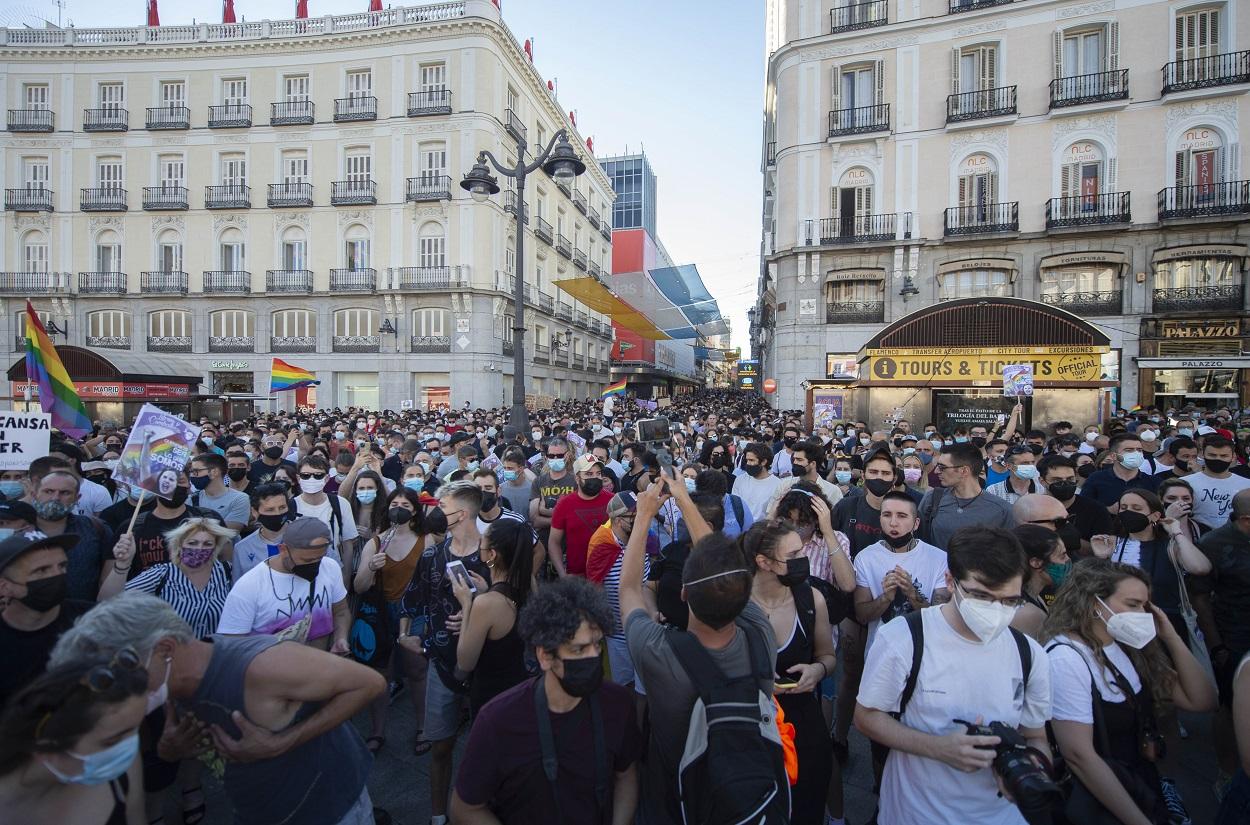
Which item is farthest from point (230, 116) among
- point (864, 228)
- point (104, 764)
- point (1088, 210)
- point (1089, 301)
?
point (1089, 301)

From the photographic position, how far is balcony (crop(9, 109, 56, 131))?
28531 millimetres

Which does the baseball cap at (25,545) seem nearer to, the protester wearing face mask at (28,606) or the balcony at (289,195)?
the protester wearing face mask at (28,606)

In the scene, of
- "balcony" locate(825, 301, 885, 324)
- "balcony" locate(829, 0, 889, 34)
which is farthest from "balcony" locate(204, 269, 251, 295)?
"balcony" locate(829, 0, 889, 34)

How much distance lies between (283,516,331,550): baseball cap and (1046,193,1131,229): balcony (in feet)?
80.5

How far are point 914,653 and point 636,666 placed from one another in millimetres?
989

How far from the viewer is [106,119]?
28.8 metres

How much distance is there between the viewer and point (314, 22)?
1102 inches

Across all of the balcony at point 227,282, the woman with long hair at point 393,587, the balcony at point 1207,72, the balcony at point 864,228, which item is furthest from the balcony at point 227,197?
the balcony at point 1207,72

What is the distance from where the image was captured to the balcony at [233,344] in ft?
93.2

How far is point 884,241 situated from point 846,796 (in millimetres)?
21580

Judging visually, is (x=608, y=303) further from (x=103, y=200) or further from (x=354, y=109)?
(x=103, y=200)

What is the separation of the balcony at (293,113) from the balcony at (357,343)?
33.9 ft

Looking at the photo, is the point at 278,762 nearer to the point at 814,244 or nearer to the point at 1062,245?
the point at 814,244

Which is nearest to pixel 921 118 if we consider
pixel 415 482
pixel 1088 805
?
pixel 415 482
